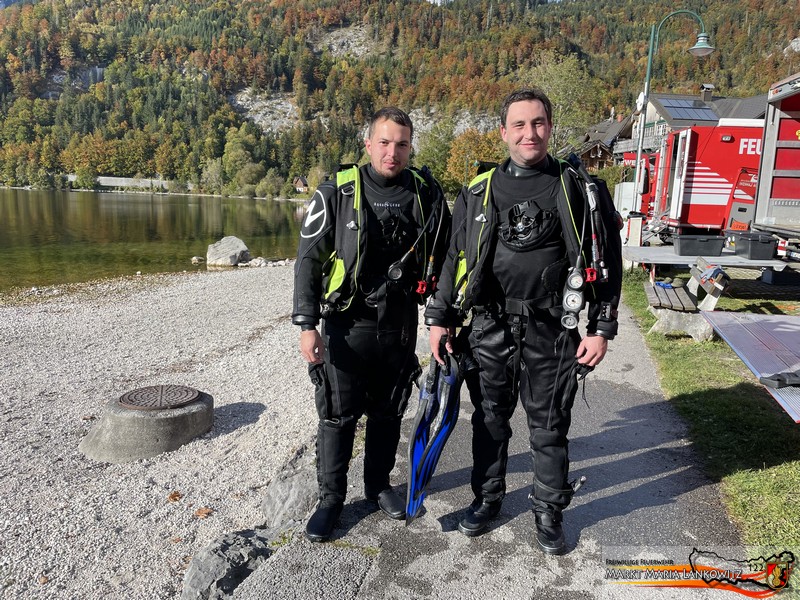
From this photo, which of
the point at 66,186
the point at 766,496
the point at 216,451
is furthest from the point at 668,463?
the point at 66,186

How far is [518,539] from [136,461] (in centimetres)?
366

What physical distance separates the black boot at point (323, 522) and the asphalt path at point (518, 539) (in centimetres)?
5

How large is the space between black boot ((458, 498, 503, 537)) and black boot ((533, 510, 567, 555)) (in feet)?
0.84

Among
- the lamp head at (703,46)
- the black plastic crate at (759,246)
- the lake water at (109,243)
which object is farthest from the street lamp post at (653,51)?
the lake water at (109,243)

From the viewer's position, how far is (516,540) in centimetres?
301

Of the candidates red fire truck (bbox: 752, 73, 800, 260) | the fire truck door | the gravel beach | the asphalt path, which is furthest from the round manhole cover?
the fire truck door

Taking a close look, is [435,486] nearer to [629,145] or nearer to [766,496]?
[766,496]

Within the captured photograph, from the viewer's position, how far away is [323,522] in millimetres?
3092

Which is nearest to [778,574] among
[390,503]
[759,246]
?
[390,503]

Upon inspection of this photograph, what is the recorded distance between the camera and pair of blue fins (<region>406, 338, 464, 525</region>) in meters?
3.12

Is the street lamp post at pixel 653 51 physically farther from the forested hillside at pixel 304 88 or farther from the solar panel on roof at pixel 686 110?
the forested hillside at pixel 304 88

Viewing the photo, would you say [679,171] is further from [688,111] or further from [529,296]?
[688,111]

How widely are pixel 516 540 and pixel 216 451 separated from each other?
331 cm

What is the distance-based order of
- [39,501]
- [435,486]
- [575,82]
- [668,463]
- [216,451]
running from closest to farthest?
[435,486] → [668,463] → [39,501] → [216,451] → [575,82]
